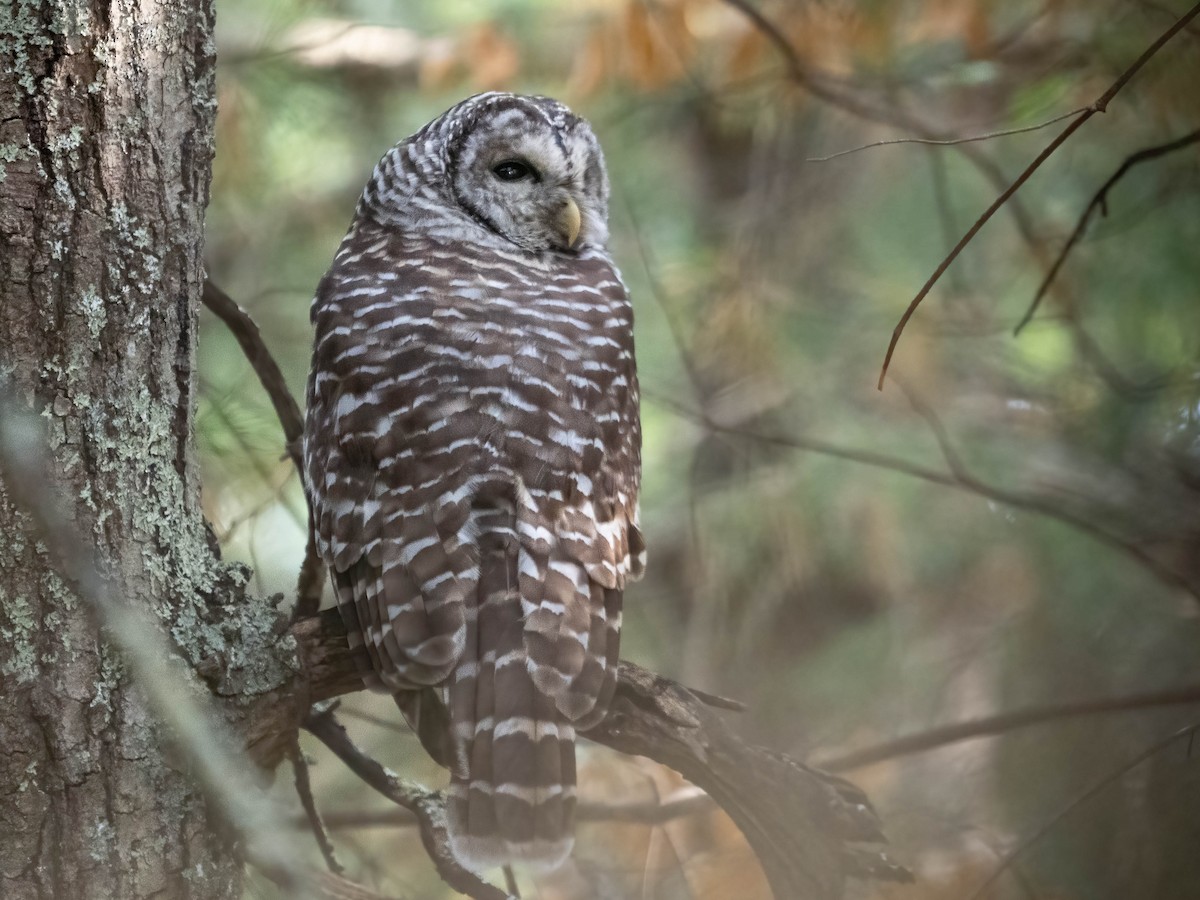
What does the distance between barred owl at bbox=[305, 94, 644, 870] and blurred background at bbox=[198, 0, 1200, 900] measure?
0.49m

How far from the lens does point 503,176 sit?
2873mm

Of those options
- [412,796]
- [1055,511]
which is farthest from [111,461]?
[1055,511]

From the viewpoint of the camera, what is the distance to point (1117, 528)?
3.35 meters

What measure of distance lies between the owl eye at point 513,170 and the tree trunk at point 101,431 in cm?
110

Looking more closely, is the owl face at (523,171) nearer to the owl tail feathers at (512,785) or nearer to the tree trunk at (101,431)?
the tree trunk at (101,431)

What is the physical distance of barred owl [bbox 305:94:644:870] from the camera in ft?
6.40

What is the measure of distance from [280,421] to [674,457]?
244cm

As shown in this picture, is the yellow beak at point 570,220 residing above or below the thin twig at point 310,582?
above

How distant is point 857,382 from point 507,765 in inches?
112

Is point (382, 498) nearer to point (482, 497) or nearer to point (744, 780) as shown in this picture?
point (482, 497)

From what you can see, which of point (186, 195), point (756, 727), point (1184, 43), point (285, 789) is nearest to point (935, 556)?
point (756, 727)

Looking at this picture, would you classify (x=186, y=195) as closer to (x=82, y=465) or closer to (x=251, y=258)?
(x=82, y=465)

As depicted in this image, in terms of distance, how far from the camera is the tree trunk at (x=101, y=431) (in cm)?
162

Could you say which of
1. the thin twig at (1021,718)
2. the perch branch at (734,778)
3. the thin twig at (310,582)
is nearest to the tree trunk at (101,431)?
the perch branch at (734,778)
